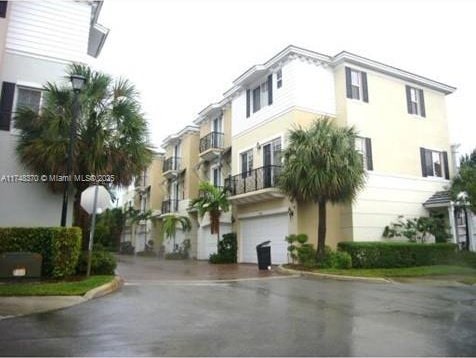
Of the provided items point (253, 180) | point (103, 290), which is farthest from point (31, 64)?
point (253, 180)

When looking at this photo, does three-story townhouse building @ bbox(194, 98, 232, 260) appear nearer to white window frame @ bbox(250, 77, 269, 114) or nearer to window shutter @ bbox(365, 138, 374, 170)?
white window frame @ bbox(250, 77, 269, 114)

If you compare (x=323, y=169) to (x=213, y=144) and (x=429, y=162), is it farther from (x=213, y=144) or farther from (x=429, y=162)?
(x=213, y=144)

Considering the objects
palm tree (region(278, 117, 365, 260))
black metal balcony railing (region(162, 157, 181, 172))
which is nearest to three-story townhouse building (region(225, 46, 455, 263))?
palm tree (region(278, 117, 365, 260))

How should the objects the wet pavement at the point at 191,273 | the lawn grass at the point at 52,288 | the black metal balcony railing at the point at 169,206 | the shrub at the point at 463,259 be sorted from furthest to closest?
1. the black metal balcony railing at the point at 169,206
2. the shrub at the point at 463,259
3. the wet pavement at the point at 191,273
4. the lawn grass at the point at 52,288

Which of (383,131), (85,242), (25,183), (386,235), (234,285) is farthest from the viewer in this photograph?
(383,131)

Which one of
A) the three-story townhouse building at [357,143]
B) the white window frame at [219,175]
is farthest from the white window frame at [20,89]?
the white window frame at [219,175]

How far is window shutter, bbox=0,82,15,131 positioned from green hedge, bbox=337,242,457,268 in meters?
13.6

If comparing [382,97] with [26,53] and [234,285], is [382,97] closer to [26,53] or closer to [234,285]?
[234,285]

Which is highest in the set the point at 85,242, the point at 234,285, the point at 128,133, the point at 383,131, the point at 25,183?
the point at 383,131

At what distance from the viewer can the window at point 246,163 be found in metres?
23.8

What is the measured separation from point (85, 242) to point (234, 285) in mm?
5708

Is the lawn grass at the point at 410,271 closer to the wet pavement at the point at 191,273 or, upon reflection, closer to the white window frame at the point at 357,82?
the wet pavement at the point at 191,273

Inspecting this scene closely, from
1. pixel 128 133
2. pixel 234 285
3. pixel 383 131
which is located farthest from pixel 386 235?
pixel 128 133

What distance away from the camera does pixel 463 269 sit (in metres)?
17.9
